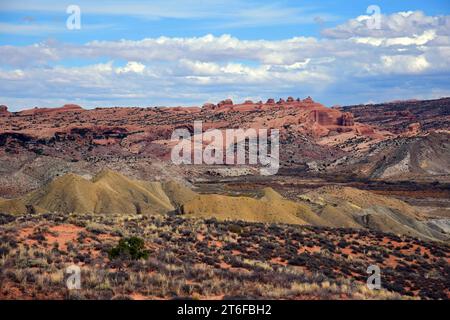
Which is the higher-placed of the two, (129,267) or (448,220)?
(129,267)

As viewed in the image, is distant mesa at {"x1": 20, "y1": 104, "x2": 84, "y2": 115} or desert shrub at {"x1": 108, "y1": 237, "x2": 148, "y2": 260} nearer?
desert shrub at {"x1": 108, "y1": 237, "x2": 148, "y2": 260}

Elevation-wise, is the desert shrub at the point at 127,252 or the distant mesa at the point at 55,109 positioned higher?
the distant mesa at the point at 55,109

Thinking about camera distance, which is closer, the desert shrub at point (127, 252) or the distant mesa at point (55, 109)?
the desert shrub at point (127, 252)

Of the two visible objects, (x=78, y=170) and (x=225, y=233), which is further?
(x=78, y=170)

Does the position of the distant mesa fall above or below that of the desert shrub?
above

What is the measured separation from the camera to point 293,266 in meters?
26.2

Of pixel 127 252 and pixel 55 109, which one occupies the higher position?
pixel 55 109

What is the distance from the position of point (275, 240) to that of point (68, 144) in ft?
368

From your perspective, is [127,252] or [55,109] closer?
[127,252]

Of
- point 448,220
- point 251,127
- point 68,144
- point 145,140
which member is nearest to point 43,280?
point 448,220

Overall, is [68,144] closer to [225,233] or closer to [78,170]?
[78,170]

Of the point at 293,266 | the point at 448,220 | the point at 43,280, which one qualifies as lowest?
the point at 448,220
